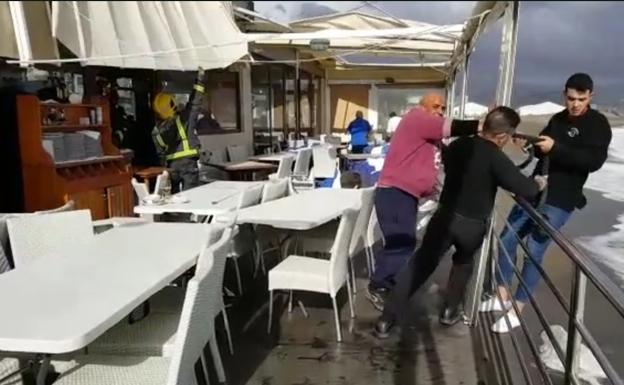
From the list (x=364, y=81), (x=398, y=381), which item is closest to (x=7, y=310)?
(x=398, y=381)

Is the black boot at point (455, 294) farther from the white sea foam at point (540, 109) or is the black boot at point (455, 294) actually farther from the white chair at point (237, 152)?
the white chair at point (237, 152)

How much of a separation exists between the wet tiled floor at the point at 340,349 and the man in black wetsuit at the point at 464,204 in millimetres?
156

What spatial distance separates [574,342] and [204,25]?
1603 mm

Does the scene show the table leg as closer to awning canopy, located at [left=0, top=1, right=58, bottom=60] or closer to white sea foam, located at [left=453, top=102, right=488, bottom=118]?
awning canopy, located at [left=0, top=1, right=58, bottom=60]

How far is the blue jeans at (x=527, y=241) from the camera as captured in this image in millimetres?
3100

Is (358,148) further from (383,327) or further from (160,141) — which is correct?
(383,327)

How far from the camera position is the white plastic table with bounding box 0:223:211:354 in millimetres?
1687

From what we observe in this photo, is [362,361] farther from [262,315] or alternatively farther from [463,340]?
[262,315]

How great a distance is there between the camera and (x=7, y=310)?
74.5 inches

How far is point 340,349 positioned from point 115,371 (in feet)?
4.61

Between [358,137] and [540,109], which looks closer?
[540,109]

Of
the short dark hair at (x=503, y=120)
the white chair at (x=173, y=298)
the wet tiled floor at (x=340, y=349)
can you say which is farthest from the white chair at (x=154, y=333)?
the short dark hair at (x=503, y=120)

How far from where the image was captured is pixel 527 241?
10.7ft

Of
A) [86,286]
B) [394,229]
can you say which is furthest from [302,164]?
[86,286]
